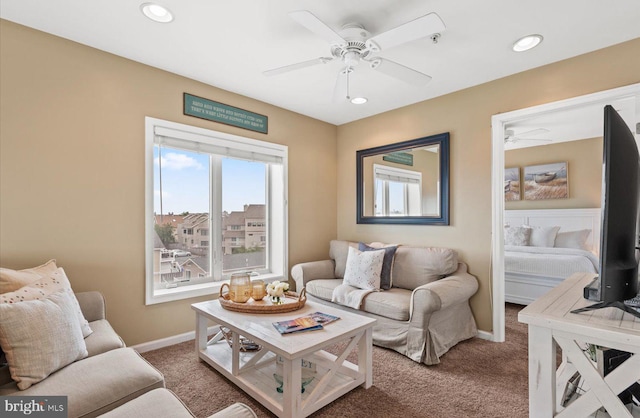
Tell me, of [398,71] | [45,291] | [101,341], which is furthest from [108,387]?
[398,71]

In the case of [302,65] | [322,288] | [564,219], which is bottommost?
[322,288]

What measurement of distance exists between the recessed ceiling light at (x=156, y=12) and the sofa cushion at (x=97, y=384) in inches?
82.1

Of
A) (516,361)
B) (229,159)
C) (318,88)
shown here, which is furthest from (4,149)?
(516,361)

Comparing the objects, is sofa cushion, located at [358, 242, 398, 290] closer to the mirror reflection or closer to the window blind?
the mirror reflection

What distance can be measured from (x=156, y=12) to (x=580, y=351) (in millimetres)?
2758

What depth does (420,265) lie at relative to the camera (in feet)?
10.1

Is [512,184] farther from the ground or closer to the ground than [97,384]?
farther from the ground

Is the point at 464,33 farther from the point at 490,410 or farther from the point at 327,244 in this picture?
the point at 327,244

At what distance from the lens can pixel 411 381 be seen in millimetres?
2201

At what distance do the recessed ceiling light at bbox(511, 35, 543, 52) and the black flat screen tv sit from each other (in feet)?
5.23

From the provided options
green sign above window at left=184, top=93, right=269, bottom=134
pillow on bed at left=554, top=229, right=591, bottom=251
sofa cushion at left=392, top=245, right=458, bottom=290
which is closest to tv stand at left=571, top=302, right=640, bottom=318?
sofa cushion at left=392, top=245, right=458, bottom=290

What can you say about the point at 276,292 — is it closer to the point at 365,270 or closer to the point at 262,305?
the point at 262,305

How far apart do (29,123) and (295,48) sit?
6.56ft

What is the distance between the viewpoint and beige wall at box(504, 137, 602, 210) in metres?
4.94
